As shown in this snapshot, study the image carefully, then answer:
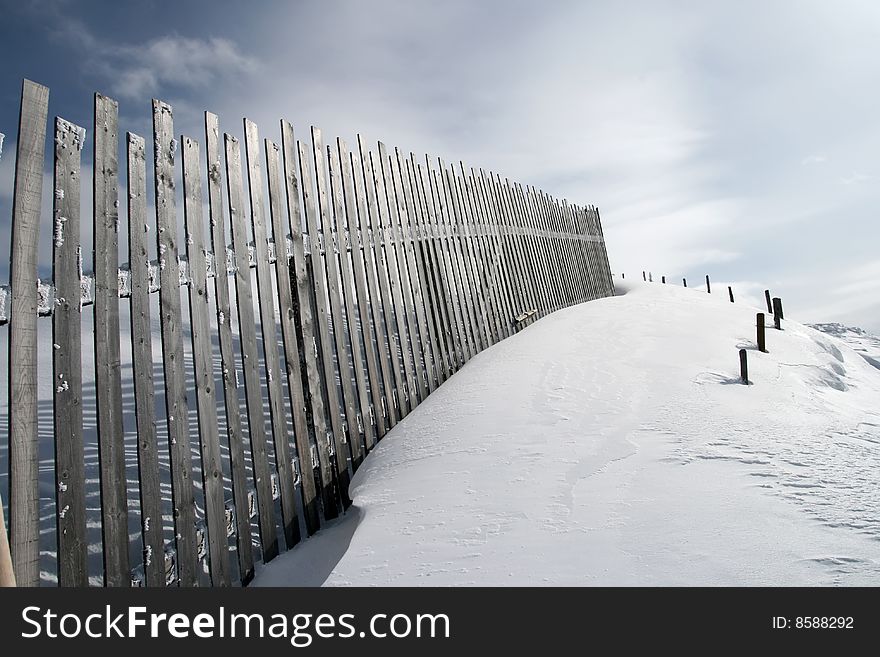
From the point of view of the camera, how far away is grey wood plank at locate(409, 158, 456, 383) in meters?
5.02

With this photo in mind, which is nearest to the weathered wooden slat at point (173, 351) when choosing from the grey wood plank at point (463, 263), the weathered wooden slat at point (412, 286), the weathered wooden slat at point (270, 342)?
the weathered wooden slat at point (270, 342)

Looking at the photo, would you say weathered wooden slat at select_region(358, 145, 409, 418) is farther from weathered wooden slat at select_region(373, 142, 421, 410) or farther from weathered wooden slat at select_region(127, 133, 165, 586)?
weathered wooden slat at select_region(127, 133, 165, 586)

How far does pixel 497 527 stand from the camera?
2.33 m

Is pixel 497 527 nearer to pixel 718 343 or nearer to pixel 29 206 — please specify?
pixel 29 206

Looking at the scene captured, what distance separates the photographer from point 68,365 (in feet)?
7.08

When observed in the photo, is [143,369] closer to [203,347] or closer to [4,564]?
[203,347]

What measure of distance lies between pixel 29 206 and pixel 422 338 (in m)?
3.01

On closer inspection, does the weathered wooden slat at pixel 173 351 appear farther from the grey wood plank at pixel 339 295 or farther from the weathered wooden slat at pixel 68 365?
the grey wood plank at pixel 339 295

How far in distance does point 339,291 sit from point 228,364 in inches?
43.7

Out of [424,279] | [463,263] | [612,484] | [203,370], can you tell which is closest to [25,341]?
[203,370]

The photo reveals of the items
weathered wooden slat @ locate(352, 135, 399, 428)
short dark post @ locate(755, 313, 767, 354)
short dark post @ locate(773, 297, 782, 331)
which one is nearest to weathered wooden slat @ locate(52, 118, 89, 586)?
weathered wooden slat @ locate(352, 135, 399, 428)

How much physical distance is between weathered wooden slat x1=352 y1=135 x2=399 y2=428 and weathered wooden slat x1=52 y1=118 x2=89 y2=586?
2.05 m
